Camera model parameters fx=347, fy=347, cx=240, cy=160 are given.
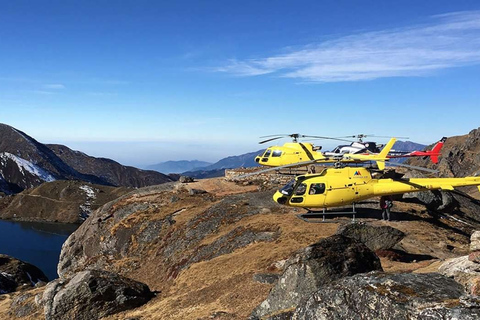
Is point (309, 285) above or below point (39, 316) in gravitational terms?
above

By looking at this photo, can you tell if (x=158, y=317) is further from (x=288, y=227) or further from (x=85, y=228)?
(x=85, y=228)

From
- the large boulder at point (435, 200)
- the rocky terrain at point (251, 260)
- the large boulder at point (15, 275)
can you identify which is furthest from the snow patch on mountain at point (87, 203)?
the large boulder at point (435, 200)

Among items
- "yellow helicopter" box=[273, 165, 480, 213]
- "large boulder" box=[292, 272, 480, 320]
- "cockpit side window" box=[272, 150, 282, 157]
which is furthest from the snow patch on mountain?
"large boulder" box=[292, 272, 480, 320]

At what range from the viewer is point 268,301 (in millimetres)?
14172

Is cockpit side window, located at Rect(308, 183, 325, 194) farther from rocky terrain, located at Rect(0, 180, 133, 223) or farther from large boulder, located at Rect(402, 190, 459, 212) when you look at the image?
rocky terrain, located at Rect(0, 180, 133, 223)

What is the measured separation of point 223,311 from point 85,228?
42.1 meters

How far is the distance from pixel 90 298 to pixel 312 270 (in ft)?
49.8

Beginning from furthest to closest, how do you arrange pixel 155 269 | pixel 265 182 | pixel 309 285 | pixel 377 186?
pixel 265 182 < pixel 155 269 < pixel 377 186 < pixel 309 285

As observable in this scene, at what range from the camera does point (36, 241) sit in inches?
5610

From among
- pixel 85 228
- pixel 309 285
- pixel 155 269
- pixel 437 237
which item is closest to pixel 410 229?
pixel 437 237

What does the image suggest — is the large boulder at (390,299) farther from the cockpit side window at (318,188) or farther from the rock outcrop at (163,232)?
the rock outcrop at (163,232)

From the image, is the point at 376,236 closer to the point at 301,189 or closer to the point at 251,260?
the point at 301,189

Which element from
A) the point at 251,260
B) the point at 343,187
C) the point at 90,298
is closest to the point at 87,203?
the point at 90,298

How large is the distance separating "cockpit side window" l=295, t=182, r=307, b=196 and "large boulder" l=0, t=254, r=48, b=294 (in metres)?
39.8
